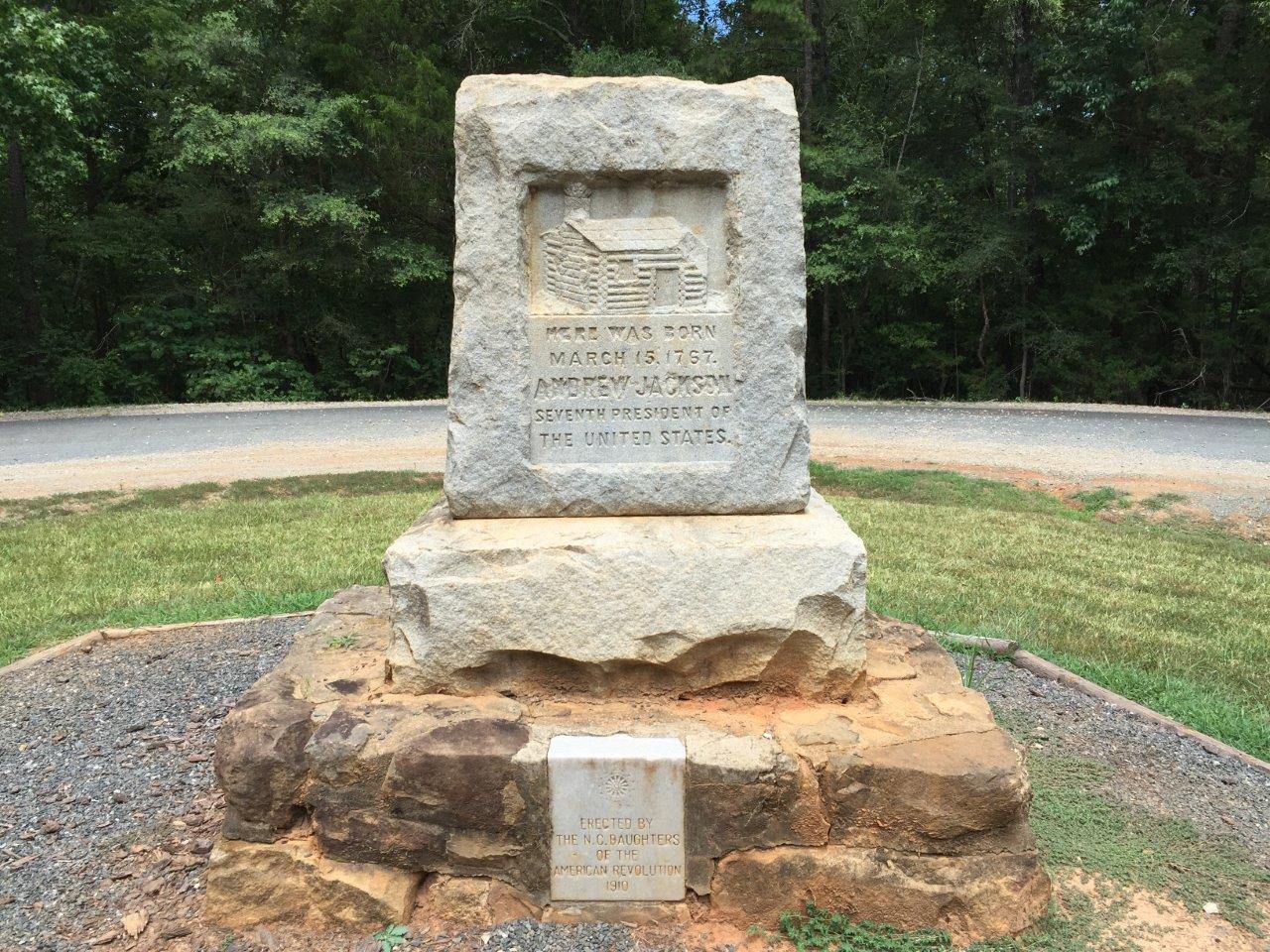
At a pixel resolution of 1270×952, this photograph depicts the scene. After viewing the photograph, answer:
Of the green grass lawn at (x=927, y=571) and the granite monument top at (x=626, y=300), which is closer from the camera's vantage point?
the granite monument top at (x=626, y=300)

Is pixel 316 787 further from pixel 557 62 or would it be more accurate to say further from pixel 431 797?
pixel 557 62

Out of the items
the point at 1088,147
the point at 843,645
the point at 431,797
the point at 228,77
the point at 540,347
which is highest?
the point at 228,77

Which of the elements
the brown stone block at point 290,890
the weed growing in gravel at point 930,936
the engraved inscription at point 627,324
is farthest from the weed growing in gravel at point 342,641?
the weed growing in gravel at point 930,936

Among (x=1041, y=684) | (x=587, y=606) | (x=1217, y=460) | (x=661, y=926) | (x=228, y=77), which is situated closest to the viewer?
(x=661, y=926)

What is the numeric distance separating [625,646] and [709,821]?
644 mm

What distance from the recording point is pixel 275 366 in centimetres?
1664

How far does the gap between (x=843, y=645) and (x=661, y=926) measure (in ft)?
3.54

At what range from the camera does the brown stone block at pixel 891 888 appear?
2.77 meters

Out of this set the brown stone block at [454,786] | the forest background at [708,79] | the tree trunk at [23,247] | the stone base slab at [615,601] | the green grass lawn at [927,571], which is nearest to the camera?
the brown stone block at [454,786]

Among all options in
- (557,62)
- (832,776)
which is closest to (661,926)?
(832,776)

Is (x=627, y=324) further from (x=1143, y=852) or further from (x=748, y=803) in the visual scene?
(x=1143, y=852)

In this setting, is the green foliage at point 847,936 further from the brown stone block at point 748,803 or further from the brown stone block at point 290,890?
the brown stone block at point 290,890

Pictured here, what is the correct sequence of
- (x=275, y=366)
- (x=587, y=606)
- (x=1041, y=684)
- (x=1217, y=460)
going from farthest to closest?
1. (x=275, y=366)
2. (x=1217, y=460)
3. (x=1041, y=684)
4. (x=587, y=606)

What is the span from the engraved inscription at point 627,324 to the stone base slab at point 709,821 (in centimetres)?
110
